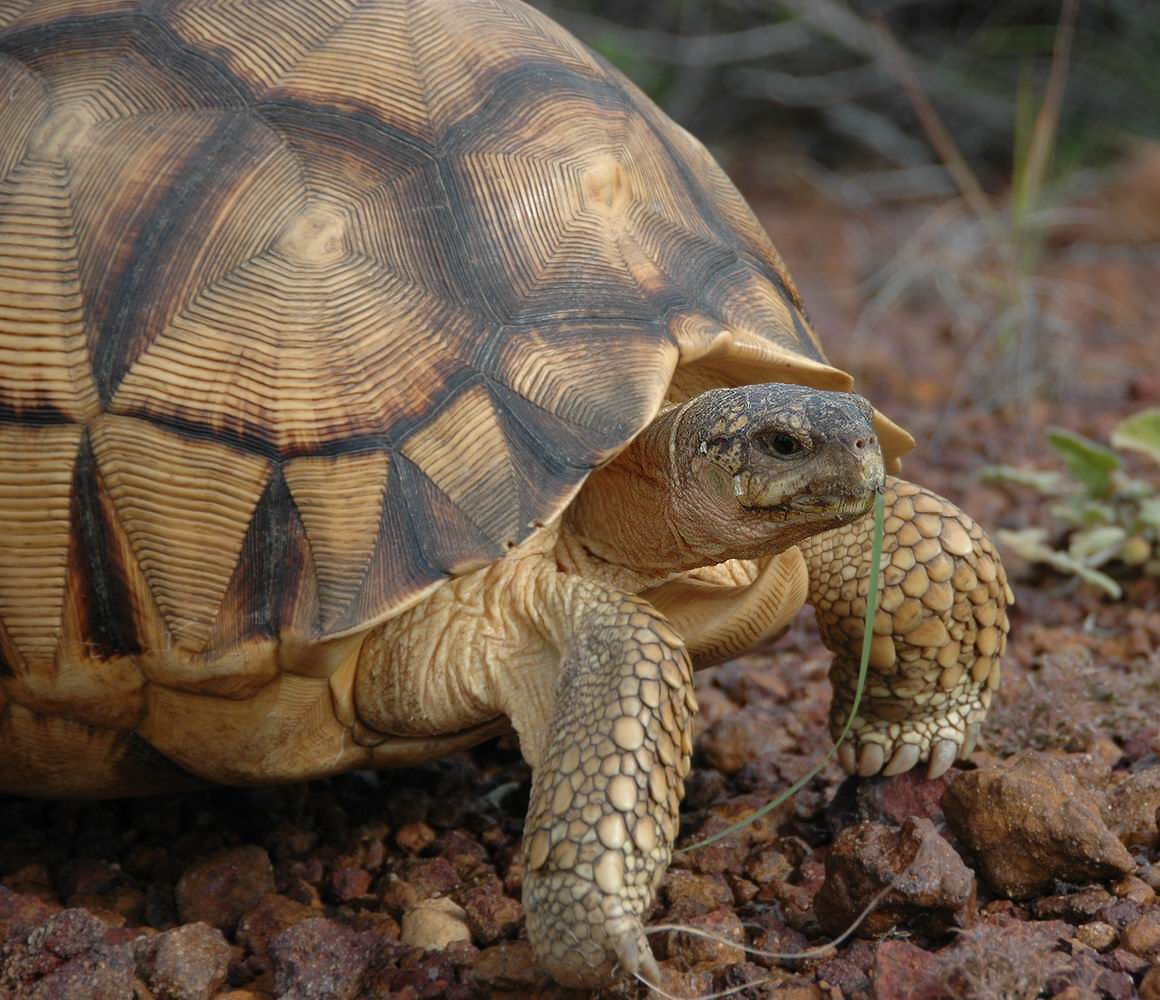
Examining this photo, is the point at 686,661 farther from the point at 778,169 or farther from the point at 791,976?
the point at 778,169

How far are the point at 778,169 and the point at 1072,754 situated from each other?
21.0 feet

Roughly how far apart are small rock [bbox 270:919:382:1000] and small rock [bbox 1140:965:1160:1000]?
3.95ft

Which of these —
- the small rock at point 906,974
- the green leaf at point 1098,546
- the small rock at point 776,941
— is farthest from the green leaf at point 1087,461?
the small rock at point 906,974

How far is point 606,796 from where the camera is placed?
2.06 m

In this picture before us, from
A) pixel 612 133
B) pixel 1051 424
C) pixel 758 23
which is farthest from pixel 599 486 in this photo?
pixel 758 23

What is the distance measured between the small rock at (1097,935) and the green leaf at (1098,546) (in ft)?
5.84

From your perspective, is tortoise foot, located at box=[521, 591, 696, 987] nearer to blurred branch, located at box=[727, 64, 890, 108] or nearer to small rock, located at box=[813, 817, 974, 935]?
small rock, located at box=[813, 817, 974, 935]

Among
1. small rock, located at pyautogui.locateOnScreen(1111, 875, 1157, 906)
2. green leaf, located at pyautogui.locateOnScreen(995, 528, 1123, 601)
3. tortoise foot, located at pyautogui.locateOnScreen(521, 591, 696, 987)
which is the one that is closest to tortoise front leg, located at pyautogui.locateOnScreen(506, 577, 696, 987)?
tortoise foot, located at pyautogui.locateOnScreen(521, 591, 696, 987)

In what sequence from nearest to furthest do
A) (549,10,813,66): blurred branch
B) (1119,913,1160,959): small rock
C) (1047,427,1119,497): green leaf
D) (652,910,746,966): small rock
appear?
(1119,913,1160,959): small rock → (652,910,746,966): small rock → (1047,427,1119,497): green leaf → (549,10,813,66): blurred branch

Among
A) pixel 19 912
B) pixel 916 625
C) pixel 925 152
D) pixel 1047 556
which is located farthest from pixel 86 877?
pixel 925 152

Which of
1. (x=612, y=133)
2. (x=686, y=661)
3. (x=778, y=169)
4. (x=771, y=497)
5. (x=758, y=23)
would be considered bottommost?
(x=778, y=169)

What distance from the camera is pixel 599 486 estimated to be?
2598 millimetres

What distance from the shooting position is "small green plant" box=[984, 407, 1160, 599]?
12.3 feet

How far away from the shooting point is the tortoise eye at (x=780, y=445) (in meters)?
2.19
